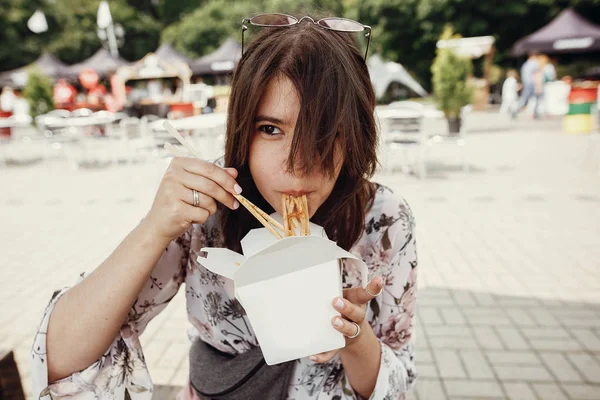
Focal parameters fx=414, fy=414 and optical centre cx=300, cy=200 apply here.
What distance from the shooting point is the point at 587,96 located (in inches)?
290

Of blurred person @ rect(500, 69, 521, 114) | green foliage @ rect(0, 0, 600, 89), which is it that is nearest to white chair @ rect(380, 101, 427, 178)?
blurred person @ rect(500, 69, 521, 114)

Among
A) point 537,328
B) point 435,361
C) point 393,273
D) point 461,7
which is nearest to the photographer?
point 393,273

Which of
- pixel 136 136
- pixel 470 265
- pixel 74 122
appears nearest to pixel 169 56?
pixel 74 122

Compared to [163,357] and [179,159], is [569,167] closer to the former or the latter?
[163,357]

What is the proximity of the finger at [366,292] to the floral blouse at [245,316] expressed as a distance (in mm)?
309

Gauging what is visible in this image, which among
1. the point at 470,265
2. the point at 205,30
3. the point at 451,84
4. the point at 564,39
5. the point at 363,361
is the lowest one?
the point at 470,265

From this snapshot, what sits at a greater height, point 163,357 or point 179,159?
point 179,159

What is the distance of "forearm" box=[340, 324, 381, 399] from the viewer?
1.09 metres

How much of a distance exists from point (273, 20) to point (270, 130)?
339 mm

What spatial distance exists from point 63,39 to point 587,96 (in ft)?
132

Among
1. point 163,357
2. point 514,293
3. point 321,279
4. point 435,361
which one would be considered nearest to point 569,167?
point 514,293

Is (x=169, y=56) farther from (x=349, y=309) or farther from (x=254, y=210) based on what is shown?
(x=349, y=309)

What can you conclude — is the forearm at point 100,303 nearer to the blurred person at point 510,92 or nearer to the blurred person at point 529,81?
the blurred person at point 529,81

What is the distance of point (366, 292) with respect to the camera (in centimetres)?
97
